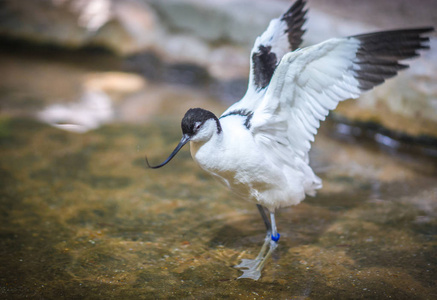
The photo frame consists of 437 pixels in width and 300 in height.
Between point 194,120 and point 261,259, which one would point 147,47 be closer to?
point 194,120

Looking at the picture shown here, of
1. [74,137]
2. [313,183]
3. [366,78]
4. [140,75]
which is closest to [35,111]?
[74,137]

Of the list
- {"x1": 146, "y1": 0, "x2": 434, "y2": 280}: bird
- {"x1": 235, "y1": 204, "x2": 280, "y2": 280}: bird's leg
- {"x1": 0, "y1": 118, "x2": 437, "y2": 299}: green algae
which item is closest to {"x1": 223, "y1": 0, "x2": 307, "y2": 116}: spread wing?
{"x1": 146, "y1": 0, "x2": 434, "y2": 280}: bird

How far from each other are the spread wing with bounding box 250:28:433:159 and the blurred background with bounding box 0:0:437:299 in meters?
0.95

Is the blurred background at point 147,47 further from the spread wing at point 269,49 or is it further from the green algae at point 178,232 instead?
the spread wing at point 269,49

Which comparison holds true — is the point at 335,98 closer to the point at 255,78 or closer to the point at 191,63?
the point at 255,78

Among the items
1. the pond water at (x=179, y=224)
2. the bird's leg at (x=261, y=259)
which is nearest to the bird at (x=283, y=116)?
the bird's leg at (x=261, y=259)

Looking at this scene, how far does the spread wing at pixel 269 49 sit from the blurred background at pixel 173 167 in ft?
3.37

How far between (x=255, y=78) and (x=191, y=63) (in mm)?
4138

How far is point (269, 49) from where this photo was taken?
3.40 m

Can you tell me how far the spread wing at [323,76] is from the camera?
2574 mm

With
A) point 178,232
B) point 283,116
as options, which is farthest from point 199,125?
point 178,232

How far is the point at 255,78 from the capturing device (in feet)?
10.8

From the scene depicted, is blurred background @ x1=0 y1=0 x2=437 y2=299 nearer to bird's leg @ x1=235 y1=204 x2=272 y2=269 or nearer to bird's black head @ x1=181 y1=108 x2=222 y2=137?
bird's leg @ x1=235 y1=204 x2=272 y2=269

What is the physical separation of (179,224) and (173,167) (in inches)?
44.0
